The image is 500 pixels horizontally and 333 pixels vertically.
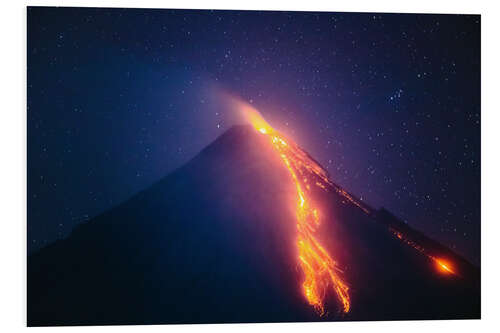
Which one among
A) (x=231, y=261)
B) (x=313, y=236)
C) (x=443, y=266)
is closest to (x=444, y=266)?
(x=443, y=266)

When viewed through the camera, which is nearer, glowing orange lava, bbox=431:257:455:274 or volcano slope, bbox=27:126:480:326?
volcano slope, bbox=27:126:480:326

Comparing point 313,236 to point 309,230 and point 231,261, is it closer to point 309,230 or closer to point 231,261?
point 309,230

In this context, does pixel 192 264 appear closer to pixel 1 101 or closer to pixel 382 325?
pixel 382 325

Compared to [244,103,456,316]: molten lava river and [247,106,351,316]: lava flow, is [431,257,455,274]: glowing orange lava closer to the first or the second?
[244,103,456,316]: molten lava river

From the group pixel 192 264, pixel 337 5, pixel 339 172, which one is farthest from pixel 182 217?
pixel 337 5

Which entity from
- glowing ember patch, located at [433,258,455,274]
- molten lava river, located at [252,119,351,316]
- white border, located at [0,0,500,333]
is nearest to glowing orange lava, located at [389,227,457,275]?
glowing ember patch, located at [433,258,455,274]
